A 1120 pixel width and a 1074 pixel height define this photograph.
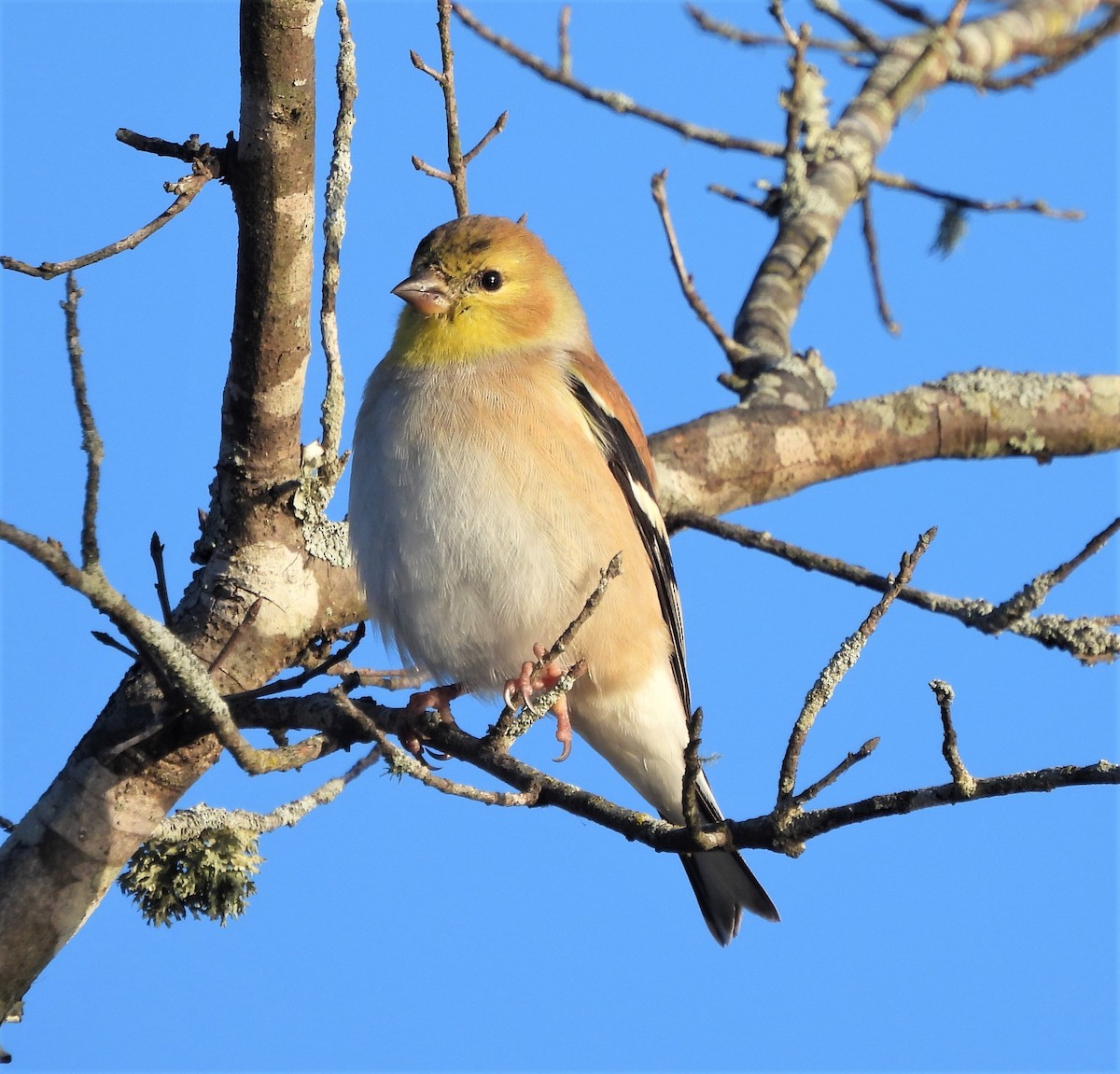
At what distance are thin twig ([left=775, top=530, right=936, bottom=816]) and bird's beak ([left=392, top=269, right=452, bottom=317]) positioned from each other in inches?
96.1

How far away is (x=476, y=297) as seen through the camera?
492 cm

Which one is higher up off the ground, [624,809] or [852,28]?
[852,28]

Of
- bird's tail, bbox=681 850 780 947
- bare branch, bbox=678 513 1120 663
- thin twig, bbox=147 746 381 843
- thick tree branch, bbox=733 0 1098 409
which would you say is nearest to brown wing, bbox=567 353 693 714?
bare branch, bbox=678 513 1120 663

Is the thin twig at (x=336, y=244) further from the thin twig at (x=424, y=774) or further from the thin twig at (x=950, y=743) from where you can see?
the thin twig at (x=950, y=743)

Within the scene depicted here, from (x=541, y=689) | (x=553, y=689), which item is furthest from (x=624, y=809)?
(x=541, y=689)

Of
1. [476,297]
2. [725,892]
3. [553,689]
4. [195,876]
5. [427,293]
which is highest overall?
[476,297]

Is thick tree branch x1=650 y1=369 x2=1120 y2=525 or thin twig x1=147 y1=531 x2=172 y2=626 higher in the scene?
thick tree branch x1=650 y1=369 x2=1120 y2=525

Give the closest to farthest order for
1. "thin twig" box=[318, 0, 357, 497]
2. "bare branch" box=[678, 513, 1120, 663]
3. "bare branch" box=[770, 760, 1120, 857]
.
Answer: "bare branch" box=[770, 760, 1120, 857]
"thin twig" box=[318, 0, 357, 497]
"bare branch" box=[678, 513, 1120, 663]

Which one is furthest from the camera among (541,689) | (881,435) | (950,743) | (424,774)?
(881,435)

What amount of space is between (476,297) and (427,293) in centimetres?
19

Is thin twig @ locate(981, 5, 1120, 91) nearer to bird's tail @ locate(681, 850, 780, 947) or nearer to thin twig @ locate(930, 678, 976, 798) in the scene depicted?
bird's tail @ locate(681, 850, 780, 947)

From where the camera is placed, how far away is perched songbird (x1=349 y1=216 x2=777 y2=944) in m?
4.24

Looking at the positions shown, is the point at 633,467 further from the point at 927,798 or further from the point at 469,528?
the point at 927,798

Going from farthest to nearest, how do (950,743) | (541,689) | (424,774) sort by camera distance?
(541,689) → (424,774) → (950,743)
